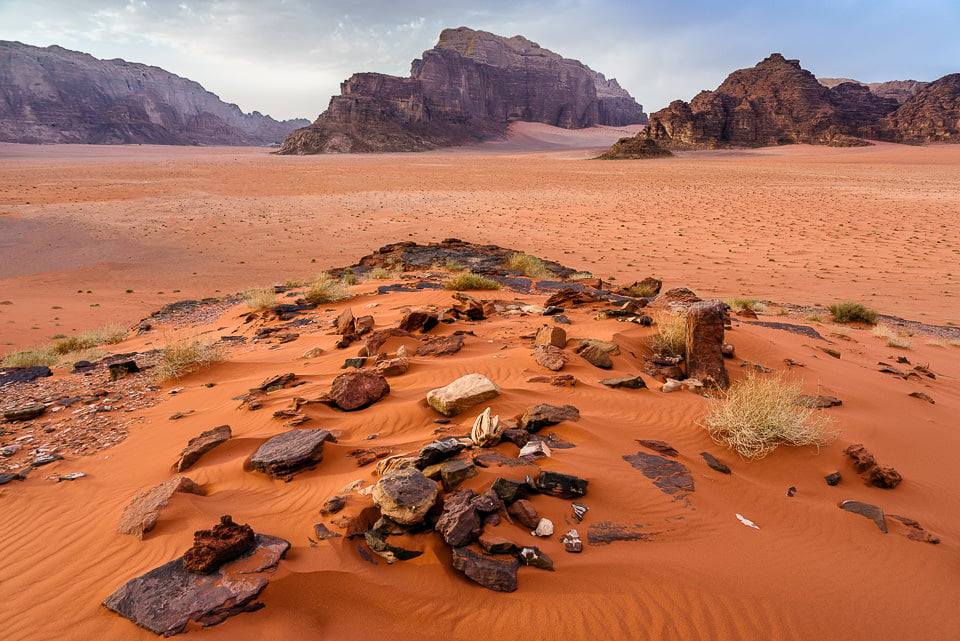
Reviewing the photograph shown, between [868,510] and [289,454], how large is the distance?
4.46m

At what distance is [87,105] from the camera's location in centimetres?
13938

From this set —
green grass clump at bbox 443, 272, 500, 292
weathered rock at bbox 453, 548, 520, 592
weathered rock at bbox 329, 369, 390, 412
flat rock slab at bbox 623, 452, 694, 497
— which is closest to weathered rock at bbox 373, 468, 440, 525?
weathered rock at bbox 453, 548, 520, 592

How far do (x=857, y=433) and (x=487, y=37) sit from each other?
644 feet

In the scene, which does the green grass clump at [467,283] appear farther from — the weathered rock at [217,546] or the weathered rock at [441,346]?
the weathered rock at [217,546]

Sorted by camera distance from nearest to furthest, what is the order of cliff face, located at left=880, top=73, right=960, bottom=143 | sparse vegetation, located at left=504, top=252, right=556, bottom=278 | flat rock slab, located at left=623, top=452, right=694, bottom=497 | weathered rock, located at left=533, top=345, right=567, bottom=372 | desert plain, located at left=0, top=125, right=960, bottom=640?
desert plain, located at left=0, top=125, right=960, bottom=640 → flat rock slab, located at left=623, top=452, right=694, bottom=497 → weathered rock, located at left=533, top=345, right=567, bottom=372 → sparse vegetation, located at left=504, top=252, right=556, bottom=278 → cliff face, located at left=880, top=73, right=960, bottom=143

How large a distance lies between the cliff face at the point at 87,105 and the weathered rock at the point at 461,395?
167 metres

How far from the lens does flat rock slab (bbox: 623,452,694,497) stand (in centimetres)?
371

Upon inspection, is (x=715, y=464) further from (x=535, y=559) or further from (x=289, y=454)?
(x=289, y=454)

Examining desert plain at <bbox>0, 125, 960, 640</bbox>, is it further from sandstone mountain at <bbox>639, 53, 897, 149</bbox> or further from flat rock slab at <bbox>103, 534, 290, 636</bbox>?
sandstone mountain at <bbox>639, 53, 897, 149</bbox>

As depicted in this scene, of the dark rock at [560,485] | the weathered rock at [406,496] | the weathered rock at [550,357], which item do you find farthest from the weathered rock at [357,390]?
the dark rock at [560,485]

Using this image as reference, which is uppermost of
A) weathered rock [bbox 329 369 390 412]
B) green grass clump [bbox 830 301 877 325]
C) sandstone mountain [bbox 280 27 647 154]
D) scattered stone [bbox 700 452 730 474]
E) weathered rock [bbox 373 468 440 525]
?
sandstone mountain [bbox 280 27 647 154]

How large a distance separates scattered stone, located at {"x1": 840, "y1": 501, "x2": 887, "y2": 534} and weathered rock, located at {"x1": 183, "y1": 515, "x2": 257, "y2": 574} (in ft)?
13.8

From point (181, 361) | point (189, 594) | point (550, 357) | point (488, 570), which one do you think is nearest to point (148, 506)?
point (189, 594)

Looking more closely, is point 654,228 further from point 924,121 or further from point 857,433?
point 924,121
